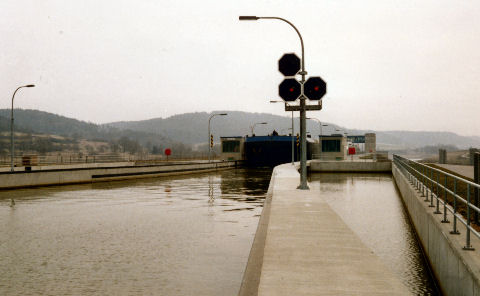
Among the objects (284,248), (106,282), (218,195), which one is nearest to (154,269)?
(106,282)

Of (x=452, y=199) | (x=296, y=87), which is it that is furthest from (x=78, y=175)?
(x=452, y=199)

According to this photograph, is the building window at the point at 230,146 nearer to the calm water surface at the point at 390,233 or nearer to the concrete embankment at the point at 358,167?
the concrete embankment at the point at 358,167

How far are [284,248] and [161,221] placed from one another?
6.12m

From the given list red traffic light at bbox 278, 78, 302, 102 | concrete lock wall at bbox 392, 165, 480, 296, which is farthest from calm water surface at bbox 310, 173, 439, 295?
red traffic light at bbox 278, 78, 302, 102

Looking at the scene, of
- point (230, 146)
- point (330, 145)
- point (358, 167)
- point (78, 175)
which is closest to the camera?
point (78, 175)

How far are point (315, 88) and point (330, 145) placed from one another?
153ft

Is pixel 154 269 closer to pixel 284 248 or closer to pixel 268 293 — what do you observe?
pixel 284 248

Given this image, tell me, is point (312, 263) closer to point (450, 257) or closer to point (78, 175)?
point (450, 257)

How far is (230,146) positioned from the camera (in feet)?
215

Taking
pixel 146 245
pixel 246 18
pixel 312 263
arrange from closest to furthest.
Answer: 1. pixel 312 263
2. pixel 146 245
3. pixel 246 18

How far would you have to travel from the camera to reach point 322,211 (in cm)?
1184

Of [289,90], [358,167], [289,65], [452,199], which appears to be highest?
[289,65]

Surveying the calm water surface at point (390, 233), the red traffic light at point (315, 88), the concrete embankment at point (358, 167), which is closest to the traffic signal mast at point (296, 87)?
the red traffic light at point (315, 88)

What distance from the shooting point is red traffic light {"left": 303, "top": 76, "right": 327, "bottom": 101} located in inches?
643
